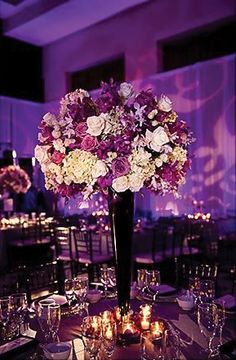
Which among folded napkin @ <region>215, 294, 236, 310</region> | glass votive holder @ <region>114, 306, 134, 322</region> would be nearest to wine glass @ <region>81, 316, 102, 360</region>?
glass votive holder @ <region>114, 306, 134, 322</region>

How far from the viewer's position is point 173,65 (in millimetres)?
9133

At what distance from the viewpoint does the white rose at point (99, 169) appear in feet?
6.50

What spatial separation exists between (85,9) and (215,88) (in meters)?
3.21

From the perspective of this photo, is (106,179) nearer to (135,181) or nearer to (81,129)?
(135,181)

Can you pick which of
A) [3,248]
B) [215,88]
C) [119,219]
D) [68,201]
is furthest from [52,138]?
[215,88]

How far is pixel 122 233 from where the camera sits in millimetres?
2135

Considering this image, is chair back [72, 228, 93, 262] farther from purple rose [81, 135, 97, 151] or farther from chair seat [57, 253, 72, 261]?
purple rose [81, 135, 97, 151]

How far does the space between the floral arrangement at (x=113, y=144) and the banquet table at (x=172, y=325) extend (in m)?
0.68

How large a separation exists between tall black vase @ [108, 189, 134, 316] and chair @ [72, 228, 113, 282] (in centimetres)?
328

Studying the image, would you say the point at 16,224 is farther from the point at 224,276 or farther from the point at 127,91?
the point at 127,91

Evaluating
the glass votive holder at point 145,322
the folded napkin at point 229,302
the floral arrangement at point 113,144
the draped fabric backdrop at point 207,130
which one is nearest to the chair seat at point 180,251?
the draped fabric backdrop at point 207,130

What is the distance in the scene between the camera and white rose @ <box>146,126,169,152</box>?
6.58 ft

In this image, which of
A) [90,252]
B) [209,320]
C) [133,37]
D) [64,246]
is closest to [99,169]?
[209,320]

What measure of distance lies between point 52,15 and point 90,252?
5.86 m
